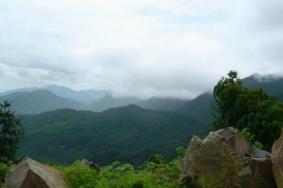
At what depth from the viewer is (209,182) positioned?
1619 centimetres

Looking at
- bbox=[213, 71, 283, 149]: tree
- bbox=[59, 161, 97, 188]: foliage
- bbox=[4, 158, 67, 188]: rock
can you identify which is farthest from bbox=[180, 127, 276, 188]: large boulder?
bbox=[213, 71, 283, 149]: tree

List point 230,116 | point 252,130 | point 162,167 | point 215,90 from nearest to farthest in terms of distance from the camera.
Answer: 1. point 162,167
2. point 252,130
3. point 230,116
4. point 215,90

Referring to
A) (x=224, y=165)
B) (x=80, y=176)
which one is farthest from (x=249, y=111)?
(x=224, y=165)

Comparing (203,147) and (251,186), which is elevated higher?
(203,147)

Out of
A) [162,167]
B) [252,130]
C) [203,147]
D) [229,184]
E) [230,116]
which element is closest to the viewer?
[229,184]

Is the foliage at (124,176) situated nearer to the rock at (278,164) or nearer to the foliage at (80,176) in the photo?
the foliage at (80,176)

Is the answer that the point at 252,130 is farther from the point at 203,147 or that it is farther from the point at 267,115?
the point at 203,147

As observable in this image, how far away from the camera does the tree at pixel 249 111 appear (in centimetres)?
5238

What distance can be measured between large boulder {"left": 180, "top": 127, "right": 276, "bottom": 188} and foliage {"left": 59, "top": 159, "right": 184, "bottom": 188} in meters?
1.08

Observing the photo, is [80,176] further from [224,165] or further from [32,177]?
[224,165]

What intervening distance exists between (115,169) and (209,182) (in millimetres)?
5944

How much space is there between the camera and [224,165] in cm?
1623

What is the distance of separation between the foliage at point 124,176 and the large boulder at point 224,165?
1.08 metres

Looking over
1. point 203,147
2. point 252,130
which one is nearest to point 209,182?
point 203,147
